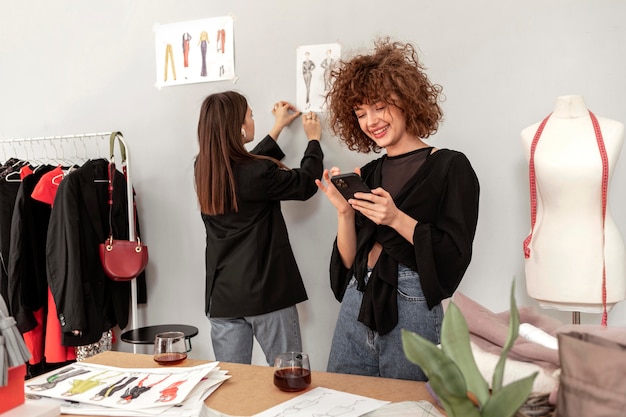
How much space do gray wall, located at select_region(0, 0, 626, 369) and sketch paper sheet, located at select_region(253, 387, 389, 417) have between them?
164 cm

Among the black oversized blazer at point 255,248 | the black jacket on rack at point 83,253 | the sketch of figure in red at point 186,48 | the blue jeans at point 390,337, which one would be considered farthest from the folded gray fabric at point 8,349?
the sketch of figure in red at point 186,48

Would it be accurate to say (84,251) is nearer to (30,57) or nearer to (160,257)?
(160,257)

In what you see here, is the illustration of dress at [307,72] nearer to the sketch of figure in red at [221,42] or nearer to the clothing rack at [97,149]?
the sketch of figure in red at [221,42]

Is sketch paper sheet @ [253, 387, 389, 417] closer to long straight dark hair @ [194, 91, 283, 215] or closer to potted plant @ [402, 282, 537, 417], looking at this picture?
potted plant @ [402, 282, 537, 417]

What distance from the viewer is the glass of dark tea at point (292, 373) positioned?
1398mm

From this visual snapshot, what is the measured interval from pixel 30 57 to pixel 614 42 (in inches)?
135

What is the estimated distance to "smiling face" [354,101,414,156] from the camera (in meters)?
1.95

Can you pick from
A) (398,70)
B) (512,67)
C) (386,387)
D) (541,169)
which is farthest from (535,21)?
(386,387)

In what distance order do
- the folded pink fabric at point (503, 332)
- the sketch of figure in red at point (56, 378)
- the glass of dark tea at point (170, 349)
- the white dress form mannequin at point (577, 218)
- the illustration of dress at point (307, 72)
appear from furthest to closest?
the illustration of dress at point (307, 72) < the white dress form mannequin at point (577, 218) < the glass of dark tea at point (170, 349) < the sketch of figure in red at point (56, 378) < the folded pink fabric at point (503, 332)

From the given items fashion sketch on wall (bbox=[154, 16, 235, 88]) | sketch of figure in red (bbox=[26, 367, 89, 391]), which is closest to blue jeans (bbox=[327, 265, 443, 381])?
sketch of figure in red (bbox=[26, 367, 89, 391])

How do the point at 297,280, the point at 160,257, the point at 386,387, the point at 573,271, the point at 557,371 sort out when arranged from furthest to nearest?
the point at 160,257, the point at 297,280, the point at 573,271, the point at 386,387, the point at 557,371

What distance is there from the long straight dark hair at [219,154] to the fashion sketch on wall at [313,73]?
0.58m

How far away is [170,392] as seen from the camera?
1403 millimetres

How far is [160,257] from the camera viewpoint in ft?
11.4
